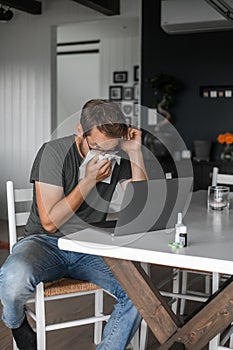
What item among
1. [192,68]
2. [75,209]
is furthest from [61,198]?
[192,68]

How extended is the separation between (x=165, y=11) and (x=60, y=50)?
207 inches

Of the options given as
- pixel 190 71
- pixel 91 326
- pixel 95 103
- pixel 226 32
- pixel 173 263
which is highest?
pixel 226 32

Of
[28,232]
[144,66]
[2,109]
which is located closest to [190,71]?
[144,66]

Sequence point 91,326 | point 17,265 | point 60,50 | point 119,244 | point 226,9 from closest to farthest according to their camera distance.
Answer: point 119,244 → point 17,265 → point 91,326 → point 226,9 → point 60,50

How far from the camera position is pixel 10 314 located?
6.80ft

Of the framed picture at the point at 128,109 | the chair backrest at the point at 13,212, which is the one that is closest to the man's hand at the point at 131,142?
the chair backrest at the point at 13,212

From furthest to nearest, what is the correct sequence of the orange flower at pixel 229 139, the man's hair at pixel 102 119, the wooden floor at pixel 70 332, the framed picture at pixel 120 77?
the framed picture at pixel 120 77 → the orange flower at pixel 229 139 → the wooden floor at pixel 70 332 → the man's hair at pixel 102 119

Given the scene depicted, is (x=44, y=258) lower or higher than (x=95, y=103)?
lower

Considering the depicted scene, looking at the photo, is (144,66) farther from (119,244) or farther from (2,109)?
(119,244)

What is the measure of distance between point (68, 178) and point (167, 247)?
0.70 m

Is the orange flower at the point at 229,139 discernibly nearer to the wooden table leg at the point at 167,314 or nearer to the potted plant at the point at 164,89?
the potted plant at the point at 164,89

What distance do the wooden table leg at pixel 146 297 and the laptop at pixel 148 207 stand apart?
124 mm

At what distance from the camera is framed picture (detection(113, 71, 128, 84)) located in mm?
9102

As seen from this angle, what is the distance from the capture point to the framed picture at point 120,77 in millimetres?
9102
